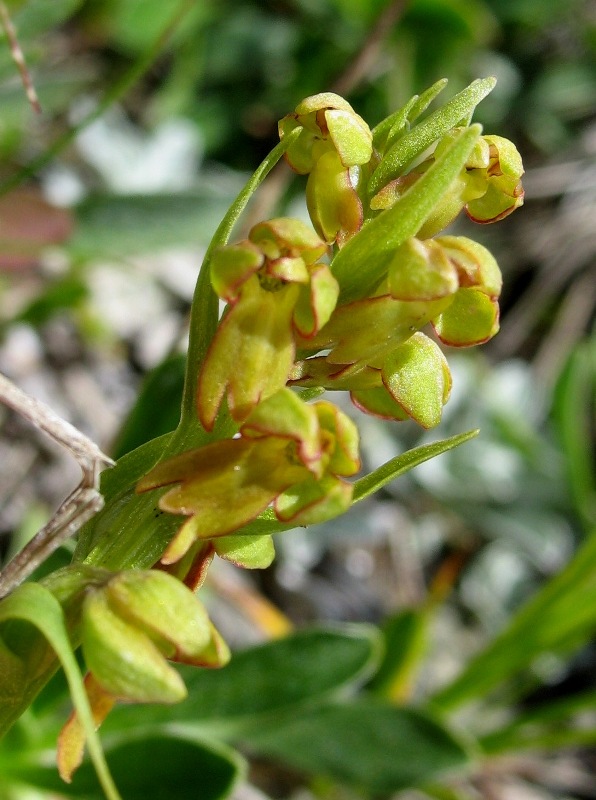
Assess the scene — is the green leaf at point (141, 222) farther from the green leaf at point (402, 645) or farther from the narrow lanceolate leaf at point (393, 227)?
the narrow lanceolate leaf at point (393, 227)

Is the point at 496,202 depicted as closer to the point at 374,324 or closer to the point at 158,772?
the point at 374,324

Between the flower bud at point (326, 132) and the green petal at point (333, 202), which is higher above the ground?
the flower bud at point (326, 132)

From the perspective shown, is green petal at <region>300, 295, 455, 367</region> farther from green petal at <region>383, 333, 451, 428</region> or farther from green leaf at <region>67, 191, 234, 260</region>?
green leaf at <region>67, 191, 234, 260</region>

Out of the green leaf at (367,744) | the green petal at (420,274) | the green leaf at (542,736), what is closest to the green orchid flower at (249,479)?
the green petal at (420,274)

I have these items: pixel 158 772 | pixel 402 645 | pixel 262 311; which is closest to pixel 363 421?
pixel 402 645

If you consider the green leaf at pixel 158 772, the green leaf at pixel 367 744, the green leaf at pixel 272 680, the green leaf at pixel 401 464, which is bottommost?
the green leaf at pixel 367 744

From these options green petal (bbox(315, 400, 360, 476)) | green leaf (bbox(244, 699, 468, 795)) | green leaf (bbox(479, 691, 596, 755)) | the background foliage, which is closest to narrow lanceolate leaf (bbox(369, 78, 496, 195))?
green petal (bbox(315, 400, 360, 476))

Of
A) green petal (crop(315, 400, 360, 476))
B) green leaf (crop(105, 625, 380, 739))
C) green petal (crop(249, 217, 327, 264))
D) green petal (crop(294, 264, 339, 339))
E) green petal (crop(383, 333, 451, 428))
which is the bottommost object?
green leaf (crop(105, 625, 380, 739))
